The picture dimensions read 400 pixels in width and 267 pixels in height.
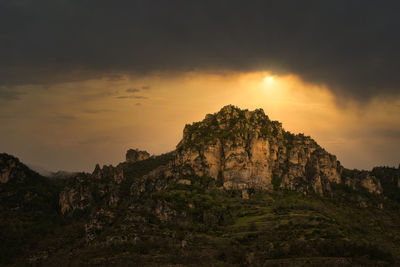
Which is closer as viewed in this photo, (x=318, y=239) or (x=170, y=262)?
(x=170, y=262)

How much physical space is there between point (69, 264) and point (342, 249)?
11748 centimetres

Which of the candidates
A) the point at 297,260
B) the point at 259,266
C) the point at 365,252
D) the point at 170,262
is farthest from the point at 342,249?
the point at 170,262

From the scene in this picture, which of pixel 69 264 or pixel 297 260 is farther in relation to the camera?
pixel 69 264

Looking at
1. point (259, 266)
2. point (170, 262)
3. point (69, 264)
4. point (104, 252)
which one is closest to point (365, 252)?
point (259, 266)

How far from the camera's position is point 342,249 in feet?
600

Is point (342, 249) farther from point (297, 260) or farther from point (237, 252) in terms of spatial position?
point (237, 252)

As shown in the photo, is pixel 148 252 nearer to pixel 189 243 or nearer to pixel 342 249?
pixel 189 243

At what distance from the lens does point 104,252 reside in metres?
188

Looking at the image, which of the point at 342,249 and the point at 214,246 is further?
the point at 214,246

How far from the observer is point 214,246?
19525 cm

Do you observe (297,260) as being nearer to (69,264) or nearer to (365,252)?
(365,252)

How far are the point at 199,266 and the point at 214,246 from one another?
22.3m

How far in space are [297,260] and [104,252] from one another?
8145cm

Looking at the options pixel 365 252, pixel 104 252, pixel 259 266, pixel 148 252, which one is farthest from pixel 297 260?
pixel 104 252
